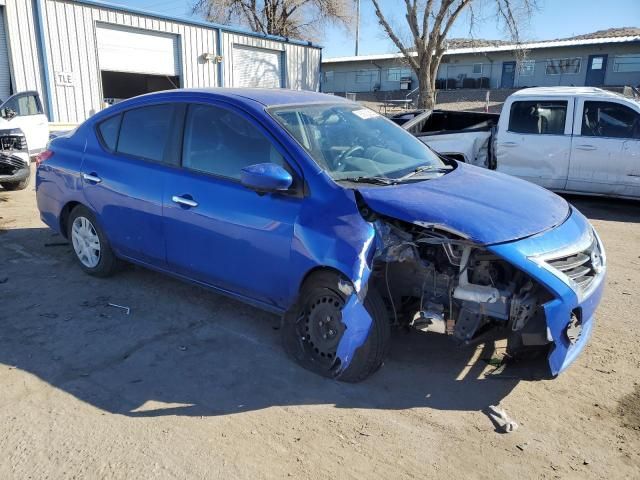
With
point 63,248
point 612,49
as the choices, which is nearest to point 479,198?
point 63,248

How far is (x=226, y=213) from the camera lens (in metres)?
3.68

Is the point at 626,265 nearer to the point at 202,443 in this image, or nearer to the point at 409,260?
the point at 409,260

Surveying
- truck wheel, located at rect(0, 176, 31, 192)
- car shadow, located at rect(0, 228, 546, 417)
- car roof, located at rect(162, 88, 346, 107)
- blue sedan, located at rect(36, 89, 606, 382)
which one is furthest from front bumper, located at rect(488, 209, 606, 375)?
truck wheel, located at rect(0, 176, 31, 192)

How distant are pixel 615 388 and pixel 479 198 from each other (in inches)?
57.8

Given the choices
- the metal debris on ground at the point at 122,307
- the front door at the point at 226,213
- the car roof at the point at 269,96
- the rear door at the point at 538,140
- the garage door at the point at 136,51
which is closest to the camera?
the front door at the point at 226,213

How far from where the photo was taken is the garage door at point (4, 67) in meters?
14.4

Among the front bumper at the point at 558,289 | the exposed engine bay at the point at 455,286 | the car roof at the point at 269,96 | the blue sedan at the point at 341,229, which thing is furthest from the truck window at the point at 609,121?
the exposed engine bay at the point at 455,286

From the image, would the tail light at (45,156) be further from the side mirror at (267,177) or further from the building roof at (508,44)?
the building roof at (508,44)

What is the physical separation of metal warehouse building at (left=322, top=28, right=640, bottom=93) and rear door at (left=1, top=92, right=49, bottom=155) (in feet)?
95.9

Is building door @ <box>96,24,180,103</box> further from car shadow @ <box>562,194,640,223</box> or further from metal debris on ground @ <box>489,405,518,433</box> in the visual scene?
metal debris on ground @ <box>489,405,518,433</box>

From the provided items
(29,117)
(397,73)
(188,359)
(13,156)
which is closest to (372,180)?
(188,359)

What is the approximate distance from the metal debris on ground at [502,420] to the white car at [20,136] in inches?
346

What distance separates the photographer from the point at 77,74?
16.5 m

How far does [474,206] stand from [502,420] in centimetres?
125
